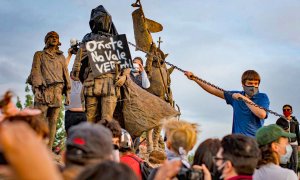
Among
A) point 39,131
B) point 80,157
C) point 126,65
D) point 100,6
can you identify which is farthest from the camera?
point 100,6

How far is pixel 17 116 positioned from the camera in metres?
3.33

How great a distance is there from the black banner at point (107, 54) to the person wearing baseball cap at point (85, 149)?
22.3 feet

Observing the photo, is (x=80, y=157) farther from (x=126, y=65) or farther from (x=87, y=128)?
(x=126, y=65)

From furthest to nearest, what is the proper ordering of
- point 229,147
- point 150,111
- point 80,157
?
1. point 150,111
2. point 229,147
3. point 80,157

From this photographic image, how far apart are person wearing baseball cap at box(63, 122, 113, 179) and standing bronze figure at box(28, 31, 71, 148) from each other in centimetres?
869

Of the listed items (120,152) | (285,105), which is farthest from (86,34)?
(120,152)

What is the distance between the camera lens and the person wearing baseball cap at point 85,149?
2471mm

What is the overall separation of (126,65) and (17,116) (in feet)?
21.8

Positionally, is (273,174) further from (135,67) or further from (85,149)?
(135,67)

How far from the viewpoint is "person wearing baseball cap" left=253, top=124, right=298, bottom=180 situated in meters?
4.46

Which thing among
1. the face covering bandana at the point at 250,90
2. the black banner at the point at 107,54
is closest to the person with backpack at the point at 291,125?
the black banner at the point at 107,54

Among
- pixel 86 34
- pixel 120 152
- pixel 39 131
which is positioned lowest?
pixel 120 152

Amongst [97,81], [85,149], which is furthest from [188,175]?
[97,81]

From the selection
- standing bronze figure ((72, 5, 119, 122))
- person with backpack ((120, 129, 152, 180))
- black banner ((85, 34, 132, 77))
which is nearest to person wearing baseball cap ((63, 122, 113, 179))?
person with backpack ((120, 129, 152, 180))
